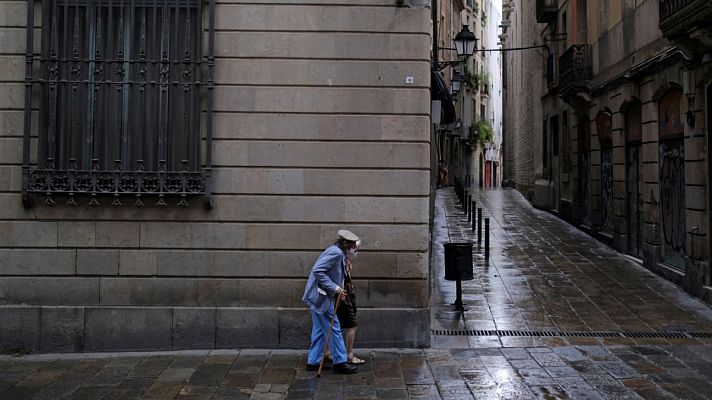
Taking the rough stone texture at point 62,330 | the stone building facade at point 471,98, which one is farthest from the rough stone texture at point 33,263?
the stone building facade at point 471,98

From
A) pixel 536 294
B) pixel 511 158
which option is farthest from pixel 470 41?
pixel 511 158

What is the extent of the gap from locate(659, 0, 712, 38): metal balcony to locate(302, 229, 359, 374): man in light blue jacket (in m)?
6.74

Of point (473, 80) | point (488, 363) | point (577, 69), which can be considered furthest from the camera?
point (473, 80)

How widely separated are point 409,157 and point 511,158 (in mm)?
38732

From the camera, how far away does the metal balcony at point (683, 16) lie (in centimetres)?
966

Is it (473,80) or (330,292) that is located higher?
(473,80)

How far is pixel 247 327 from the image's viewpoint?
8141 mm

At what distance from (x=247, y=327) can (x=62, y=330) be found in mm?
2358

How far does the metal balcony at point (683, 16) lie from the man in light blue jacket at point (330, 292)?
6.74 metres

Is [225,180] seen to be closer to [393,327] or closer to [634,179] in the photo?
[393,327]

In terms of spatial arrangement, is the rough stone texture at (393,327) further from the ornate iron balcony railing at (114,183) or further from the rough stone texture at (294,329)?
the ornate iron balcony railing at (114,183)

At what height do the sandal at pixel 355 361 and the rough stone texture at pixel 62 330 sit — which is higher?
the rough stone texture at pixel 62 330

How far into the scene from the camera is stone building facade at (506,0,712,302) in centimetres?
1096

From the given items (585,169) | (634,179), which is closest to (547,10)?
(585,169)
